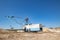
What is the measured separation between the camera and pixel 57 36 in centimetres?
659

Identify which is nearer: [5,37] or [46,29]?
[5,37]

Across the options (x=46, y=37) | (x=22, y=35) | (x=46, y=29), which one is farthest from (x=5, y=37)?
(x=46, y=29)

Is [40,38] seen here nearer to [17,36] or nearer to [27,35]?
[27,35]

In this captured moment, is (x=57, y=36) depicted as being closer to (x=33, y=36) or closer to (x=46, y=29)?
(x=33, y=36)

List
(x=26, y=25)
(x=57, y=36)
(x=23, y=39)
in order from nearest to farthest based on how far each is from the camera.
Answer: (x=23, y=39)
(x=57, y=36)
(x=26, y=25)

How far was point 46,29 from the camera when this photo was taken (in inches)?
388

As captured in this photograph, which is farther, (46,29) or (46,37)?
(46,29)

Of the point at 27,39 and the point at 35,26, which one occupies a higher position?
the point at 35,26

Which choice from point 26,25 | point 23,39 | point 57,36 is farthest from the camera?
point 26,25

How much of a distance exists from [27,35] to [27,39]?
34 cm

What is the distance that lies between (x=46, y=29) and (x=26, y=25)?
1.44m

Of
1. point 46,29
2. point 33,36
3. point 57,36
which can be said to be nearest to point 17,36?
point 33,36

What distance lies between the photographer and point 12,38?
242 inches

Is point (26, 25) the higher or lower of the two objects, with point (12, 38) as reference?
higher
